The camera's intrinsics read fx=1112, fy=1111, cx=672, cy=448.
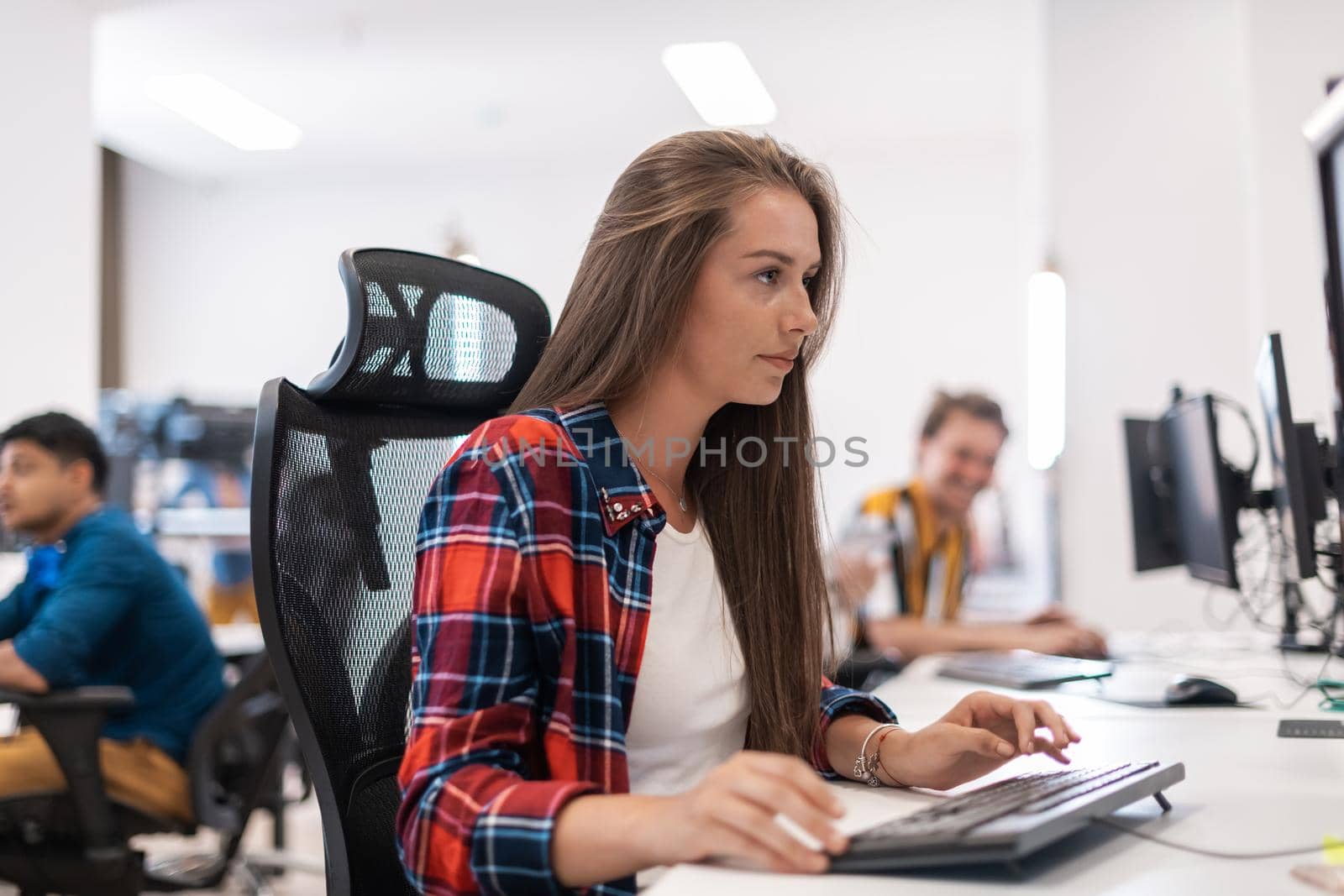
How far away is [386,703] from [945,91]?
501cm

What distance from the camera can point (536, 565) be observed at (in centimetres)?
91

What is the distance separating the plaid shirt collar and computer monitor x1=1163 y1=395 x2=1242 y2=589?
4.37ft

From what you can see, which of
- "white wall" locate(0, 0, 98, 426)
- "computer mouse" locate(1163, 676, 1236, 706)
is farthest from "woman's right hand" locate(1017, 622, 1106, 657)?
"white wall" locate(0, 0, 98, 426)

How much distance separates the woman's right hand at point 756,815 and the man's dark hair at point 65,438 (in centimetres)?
232

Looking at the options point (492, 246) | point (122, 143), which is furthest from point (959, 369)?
point (122, 143)

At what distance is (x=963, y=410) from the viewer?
3.01 m

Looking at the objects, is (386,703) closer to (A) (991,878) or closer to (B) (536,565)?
(B) (536,565)

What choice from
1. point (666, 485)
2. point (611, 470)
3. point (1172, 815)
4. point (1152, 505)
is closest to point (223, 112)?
point (1152, 505)

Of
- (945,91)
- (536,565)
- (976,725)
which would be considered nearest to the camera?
(536,565)

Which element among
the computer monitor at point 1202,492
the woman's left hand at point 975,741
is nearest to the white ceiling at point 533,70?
the computer monitor at point 1202,492

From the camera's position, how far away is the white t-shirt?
1024mm

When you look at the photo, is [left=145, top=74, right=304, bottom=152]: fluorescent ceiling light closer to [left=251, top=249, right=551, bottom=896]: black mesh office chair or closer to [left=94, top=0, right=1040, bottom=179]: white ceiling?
[left=94, top=0, right=1040, bottom=179]: white ceiling

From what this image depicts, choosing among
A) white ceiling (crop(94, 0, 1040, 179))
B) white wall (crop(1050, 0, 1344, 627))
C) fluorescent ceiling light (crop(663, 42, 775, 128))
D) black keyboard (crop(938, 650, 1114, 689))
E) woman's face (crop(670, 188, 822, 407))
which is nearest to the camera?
woman's face (crop(670, 188, 822, 407))

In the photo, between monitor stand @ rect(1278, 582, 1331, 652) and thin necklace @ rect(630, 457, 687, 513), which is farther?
monitor stand @ rect(1278, 582, 1331, 652)
